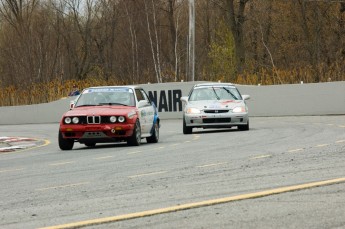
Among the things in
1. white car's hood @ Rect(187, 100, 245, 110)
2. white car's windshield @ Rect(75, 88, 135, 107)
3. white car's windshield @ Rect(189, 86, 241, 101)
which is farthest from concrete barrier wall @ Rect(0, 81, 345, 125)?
white car's windshield @ Rect(75, 88, 135, 107)

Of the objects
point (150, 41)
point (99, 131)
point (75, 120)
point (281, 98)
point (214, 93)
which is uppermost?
point (150, 41)

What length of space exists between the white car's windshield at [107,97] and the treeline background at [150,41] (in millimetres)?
A: 31379

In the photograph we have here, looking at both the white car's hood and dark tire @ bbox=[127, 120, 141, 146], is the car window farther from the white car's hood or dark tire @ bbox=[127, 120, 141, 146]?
the white car's hood

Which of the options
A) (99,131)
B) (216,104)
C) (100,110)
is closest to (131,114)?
(100,110)

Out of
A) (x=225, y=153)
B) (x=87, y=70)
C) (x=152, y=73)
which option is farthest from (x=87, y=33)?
(x=225, y=153)

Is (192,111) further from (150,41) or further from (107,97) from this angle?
(150,41)

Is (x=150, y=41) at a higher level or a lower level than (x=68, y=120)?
higher

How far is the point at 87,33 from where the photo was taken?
241 feet

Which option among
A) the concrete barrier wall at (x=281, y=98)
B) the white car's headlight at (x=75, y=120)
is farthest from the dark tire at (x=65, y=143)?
the concrete barrier wall at (x=281, y=98)

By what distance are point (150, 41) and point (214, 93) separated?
37.8 meters

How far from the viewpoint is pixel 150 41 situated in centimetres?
6488

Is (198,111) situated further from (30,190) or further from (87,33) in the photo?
(87,33)

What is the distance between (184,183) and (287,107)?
28.8m

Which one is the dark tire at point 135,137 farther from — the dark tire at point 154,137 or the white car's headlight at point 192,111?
the white car's headlight at point 192,111
